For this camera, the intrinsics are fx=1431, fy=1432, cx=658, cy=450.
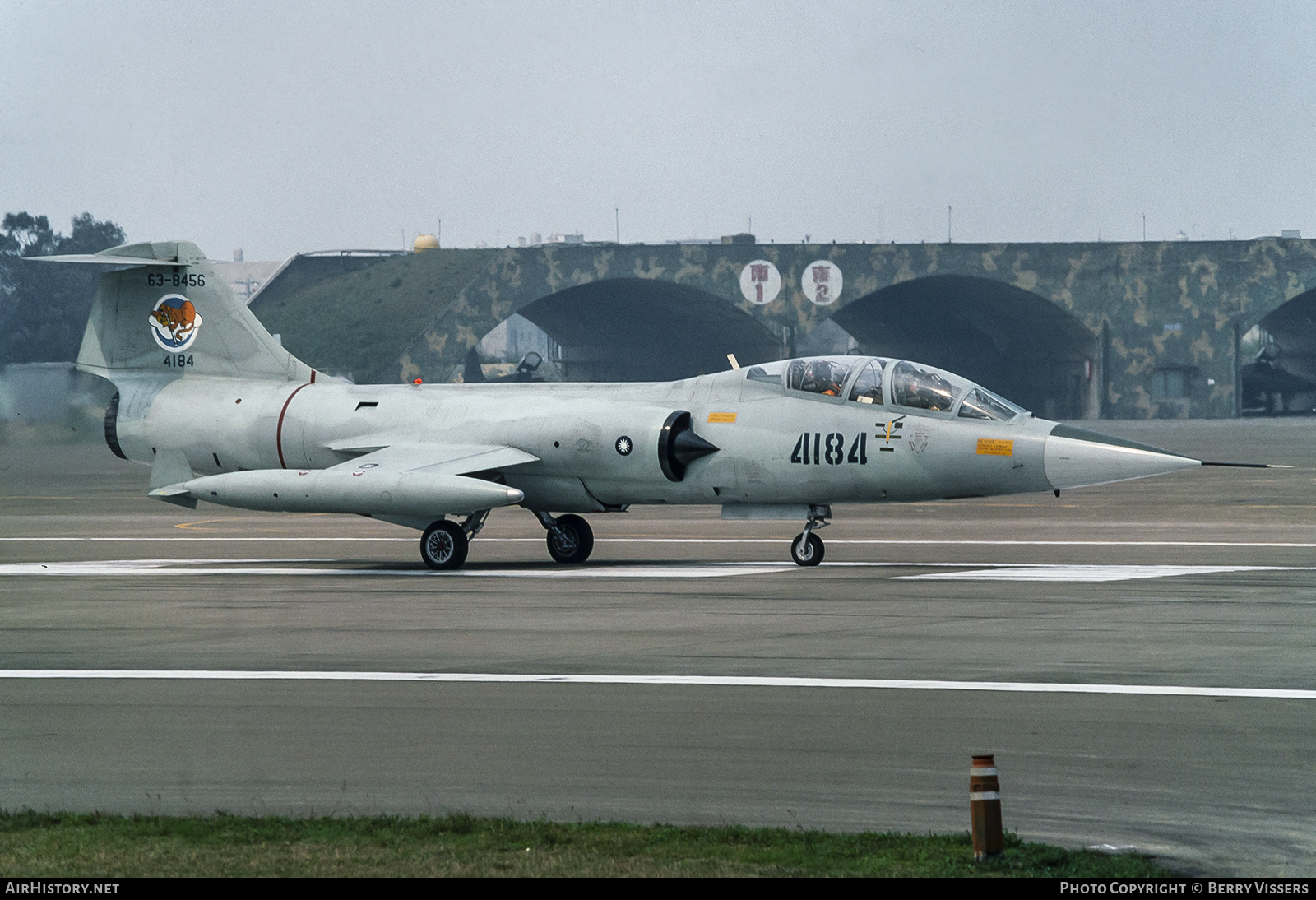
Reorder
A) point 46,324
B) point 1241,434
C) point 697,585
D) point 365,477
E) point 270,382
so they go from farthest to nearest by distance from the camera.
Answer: point 1241,434
point 46,324
point 270,382
point 365,477
point 697,585

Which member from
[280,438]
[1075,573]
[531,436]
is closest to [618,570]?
[531,436]

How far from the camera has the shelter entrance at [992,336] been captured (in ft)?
240

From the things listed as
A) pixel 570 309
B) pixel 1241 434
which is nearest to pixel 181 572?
pixel 1241 434

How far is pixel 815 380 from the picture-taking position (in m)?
19.2

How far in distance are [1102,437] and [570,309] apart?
64.2 metres

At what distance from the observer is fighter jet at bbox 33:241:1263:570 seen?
60.3ft

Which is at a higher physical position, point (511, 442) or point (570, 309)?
point (570, 309)

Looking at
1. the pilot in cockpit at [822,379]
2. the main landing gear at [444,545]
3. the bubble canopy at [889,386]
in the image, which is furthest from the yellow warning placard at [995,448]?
the main landing gear at [444,545]

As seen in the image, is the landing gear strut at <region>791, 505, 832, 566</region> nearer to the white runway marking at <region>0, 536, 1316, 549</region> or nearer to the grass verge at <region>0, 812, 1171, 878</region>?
the white runway marking at <region>0, 536, 1316, 549</region>

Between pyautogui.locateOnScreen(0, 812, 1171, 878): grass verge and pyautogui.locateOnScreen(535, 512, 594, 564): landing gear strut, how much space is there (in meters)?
13.5

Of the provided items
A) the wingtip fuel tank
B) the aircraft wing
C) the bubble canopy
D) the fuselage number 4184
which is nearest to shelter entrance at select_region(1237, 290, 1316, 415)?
the bubble canopy

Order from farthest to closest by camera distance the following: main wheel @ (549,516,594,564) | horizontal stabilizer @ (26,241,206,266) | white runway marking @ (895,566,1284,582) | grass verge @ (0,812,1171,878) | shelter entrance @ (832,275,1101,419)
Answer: shelter entrance @ (832,275,1101,419)
horizontal stabilizer @ (26,241,206,266)
main wheel @ (549,516,594,564)
white runway marking @ (895,566,1284,582)
grass verge @ (0,812,1171,878)

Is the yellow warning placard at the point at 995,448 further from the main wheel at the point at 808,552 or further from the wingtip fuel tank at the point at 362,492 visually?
the wingtip fuel tank at the point at 362,492
